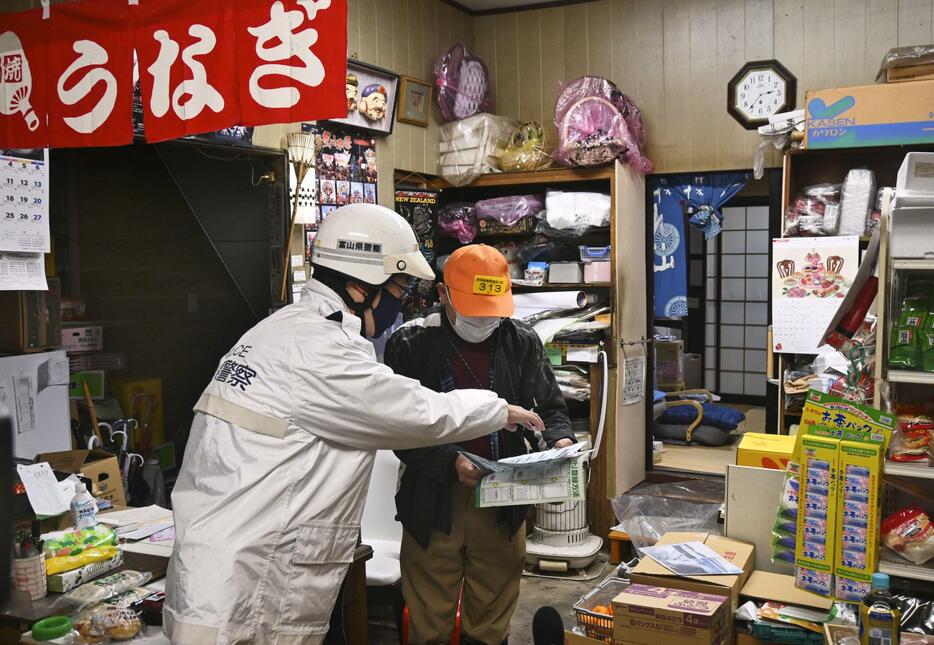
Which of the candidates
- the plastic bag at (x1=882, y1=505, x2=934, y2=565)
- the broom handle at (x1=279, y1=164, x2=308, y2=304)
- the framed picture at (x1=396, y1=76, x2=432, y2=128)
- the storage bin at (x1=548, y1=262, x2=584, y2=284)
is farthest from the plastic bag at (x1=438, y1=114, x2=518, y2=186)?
the plastic bag at (x1=882, y1=505, x2=934, y2=565)

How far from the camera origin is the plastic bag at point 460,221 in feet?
17.4

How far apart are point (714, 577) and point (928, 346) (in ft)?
3.06

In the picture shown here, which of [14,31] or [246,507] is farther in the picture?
[14,31]

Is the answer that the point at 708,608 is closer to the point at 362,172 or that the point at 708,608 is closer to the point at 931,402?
the point at 931,402

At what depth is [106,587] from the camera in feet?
7.53

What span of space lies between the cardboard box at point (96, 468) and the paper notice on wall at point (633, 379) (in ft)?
9.68

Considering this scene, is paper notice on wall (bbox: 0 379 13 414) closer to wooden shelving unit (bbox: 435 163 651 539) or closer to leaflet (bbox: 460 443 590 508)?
leaflet (bbox: 460 443 590 508)

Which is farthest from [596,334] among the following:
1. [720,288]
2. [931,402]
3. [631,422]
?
[720,288]

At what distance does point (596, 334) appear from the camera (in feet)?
16.5

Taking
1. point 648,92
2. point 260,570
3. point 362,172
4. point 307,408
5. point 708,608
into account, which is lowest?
point 708,608

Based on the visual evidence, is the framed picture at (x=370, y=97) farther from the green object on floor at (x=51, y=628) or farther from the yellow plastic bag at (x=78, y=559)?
the green object on floor at (x=51, y=628)

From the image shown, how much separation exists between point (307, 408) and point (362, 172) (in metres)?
2.91

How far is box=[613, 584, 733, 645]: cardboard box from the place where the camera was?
236cm

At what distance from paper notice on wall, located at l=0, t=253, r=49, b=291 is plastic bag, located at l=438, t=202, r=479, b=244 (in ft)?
8.83
